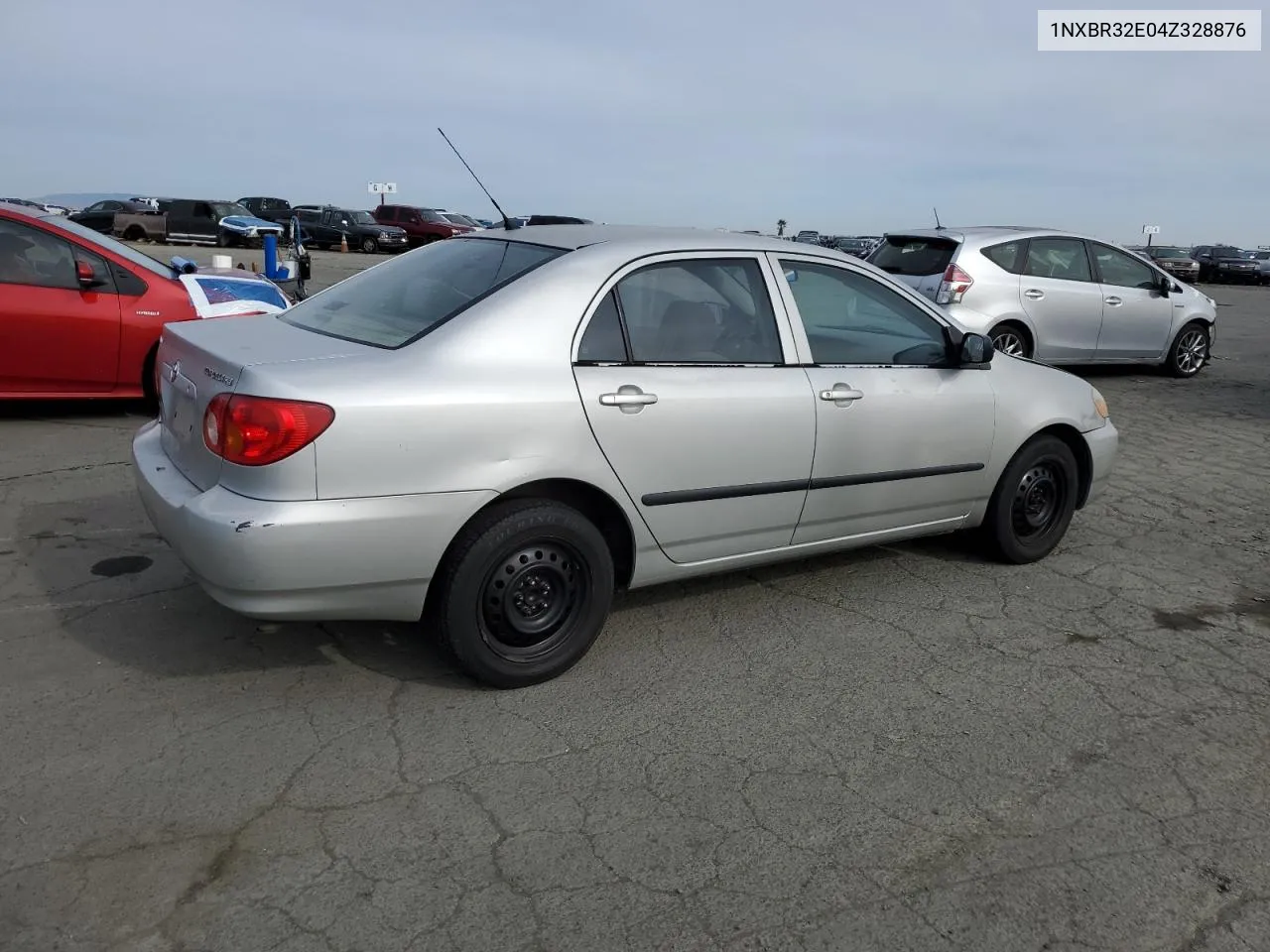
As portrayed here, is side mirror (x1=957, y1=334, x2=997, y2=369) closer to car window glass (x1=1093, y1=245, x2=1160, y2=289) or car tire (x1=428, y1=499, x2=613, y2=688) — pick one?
car tire (x1=428, y1=499, x2=613, y2=688)

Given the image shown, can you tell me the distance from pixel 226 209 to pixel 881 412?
33.5 meters

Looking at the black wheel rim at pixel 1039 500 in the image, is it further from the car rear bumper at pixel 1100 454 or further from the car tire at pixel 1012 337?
the car tire at pixel 1012 337

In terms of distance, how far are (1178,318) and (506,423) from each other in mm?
10507

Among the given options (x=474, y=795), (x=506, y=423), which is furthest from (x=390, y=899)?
(x=506, y=423)

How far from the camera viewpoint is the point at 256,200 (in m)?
41.8

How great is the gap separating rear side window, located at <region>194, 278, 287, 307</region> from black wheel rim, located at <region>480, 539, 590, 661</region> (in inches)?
194

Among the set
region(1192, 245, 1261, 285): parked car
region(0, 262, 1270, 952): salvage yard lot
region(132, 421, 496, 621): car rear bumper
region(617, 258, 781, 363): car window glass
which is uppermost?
region(1192, 245, 1261, 285): parked car

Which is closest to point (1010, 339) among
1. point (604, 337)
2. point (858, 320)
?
point (858, 320)

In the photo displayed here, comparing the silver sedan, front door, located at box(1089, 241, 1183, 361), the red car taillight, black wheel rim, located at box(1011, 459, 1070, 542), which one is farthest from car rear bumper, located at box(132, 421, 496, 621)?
front door, located at box(1089, 241, 1183, 361)

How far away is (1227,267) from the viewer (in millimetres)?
36938

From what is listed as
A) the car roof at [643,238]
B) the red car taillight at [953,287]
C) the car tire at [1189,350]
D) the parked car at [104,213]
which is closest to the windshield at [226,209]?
the parked car at [104,213]

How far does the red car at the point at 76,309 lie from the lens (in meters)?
6.69

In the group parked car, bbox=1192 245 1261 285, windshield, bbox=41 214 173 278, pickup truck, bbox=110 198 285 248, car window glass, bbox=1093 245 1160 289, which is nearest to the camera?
windshield, bbox=41 214 173 278

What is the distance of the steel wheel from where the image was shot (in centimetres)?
991
